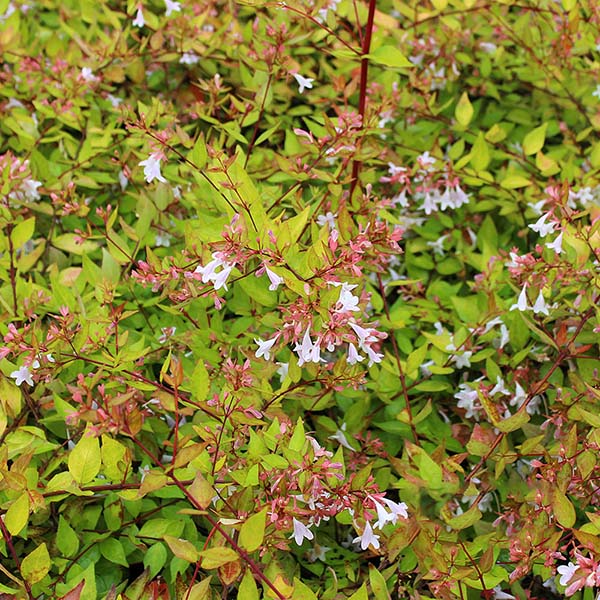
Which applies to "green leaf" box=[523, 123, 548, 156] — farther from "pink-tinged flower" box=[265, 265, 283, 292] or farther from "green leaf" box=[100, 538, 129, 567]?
"green leaf" box=[100, 538, 129, 567]

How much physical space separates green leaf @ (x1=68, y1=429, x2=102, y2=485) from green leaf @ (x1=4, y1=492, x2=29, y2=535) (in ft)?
0.42

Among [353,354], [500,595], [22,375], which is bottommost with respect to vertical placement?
[500,595]

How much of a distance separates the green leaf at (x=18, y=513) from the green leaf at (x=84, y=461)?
0.42 feet

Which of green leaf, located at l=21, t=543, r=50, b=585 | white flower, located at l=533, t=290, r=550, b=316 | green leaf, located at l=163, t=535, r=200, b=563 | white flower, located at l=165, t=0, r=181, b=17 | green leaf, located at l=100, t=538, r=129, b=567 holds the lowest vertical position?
green leaf, located at l=100, t=538, r=129, b=567

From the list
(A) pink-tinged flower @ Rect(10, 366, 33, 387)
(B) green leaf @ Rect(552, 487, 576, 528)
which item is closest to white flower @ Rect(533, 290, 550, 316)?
(B) green leaf @ Rect(552, 487, 576, 528)

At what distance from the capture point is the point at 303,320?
4.72 ft

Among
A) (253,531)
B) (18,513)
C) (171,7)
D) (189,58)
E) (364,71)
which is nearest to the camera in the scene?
(253,531)

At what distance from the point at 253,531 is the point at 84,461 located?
0.41 meters

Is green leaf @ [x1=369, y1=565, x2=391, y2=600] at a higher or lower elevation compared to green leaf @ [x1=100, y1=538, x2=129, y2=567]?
higher

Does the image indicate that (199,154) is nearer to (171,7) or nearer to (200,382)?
(200,382)

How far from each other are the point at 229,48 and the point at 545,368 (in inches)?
53.9

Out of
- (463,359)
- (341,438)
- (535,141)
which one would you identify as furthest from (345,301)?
(535,141)

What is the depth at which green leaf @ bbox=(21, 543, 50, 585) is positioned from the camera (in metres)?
1.41

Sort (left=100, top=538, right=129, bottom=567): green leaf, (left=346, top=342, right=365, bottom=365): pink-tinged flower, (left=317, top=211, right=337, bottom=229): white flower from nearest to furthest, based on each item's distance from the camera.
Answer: (left=346, top=342, right=365, bottom=365): pink-tinged flower → (left=100, top=538, right=129, bottom=567): green leaf → (left=317, top=211, right=337, bottom=229): white flower
